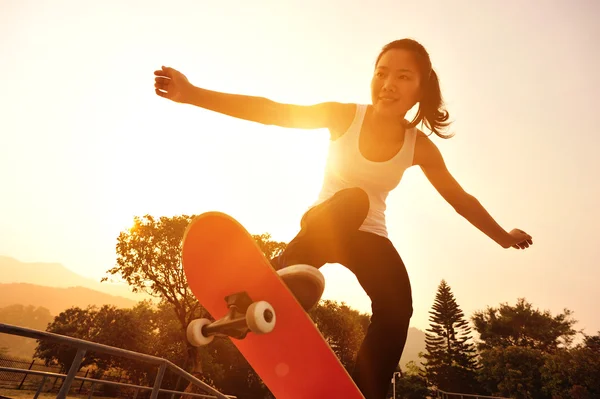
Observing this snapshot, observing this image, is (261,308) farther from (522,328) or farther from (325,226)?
(522,328)

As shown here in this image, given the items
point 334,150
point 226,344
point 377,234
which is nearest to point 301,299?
point 377,234

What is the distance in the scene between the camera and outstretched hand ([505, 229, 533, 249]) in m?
2.67

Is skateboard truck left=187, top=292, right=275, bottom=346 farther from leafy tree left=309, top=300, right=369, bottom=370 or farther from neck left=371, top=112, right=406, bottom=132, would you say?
leafy tree left=309, top=300, right=369, bottom=370

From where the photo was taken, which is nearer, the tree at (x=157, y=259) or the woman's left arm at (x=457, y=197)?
the woman's left arm at (x=457, y=197)

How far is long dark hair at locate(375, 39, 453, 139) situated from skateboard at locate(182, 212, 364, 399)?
1.60 metres

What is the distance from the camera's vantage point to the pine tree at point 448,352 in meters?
38.5

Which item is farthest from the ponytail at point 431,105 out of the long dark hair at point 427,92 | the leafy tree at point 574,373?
the leafy tree at point 574,373

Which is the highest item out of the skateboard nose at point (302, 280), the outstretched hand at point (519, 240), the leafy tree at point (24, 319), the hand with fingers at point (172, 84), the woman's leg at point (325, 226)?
the outstretched hand at point (519, 240)

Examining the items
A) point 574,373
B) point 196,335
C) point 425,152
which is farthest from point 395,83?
point 574,373

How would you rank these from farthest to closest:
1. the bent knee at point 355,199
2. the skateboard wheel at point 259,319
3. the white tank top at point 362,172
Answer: the white tank top at point 362,172 < the bent knee at point 355,199 < the skateboard wheel at point 259,319

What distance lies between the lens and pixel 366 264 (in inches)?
76.5

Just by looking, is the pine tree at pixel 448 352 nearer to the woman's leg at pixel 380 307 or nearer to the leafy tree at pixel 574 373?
the leafy tree at pixel 574 373

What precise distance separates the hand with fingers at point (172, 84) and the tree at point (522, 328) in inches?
1944

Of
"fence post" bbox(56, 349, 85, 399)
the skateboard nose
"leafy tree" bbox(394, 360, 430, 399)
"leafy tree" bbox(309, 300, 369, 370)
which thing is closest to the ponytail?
the skateboard nose
